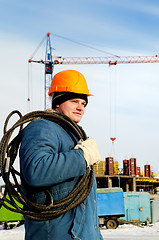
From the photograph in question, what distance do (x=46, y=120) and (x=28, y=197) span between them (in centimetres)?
56

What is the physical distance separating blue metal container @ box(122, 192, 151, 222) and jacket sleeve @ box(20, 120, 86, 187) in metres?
19.2

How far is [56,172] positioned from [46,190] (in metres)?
0.18

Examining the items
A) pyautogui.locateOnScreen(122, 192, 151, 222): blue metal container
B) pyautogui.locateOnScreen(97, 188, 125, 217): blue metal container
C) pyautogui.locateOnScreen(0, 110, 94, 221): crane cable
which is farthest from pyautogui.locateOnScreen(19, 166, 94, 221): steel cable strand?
pyautogui.locateOnScreen(122, 192, 151, 222): blue metal container

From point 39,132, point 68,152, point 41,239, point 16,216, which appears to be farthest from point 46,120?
point 16,216

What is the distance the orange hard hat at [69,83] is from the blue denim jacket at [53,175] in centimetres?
45

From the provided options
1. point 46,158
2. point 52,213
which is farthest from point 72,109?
point 52,213

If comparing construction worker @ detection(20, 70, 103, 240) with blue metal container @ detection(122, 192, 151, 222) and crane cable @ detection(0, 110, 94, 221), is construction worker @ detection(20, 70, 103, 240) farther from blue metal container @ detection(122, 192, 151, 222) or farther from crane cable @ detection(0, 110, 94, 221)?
blue metal container @ detection(122, 192, 151, 222)

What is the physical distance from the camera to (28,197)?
243cm

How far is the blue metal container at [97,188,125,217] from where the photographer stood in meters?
18.5

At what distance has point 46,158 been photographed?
2.23 metres

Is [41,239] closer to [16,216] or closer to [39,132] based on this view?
[39,132]

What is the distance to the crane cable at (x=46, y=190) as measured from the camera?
2.37 meters

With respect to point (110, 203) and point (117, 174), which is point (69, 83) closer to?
point (110, 203)

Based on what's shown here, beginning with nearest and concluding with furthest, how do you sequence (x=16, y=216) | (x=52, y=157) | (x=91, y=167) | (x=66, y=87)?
(x=52, y=157)
(x=91, y=167)
(x=66, y=87)
(x=16, y=216)
